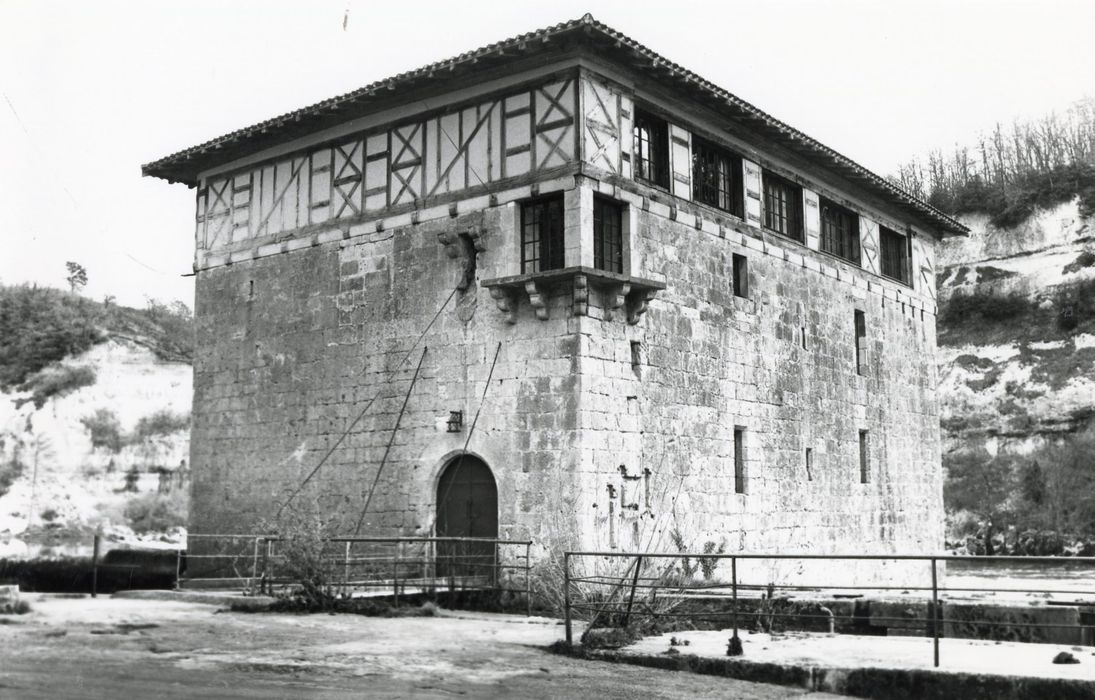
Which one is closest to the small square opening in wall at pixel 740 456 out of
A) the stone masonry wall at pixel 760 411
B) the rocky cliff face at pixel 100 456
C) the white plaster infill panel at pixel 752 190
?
the stone masonry wall at pixel 760 411

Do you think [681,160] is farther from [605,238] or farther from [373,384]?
[373,384]

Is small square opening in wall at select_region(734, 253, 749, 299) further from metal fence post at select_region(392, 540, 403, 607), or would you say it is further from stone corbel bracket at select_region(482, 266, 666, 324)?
metal fence post at select_region(392, 540, 403, 607)

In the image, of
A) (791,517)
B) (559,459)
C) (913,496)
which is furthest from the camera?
(913,496)

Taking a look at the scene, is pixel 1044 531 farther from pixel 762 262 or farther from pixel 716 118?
pixel 716 118

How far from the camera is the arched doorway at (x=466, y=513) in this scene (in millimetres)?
15562

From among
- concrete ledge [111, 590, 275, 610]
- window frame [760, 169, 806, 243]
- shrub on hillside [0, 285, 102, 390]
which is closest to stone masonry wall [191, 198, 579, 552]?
concrete ledge [111, 590, 275, 610]

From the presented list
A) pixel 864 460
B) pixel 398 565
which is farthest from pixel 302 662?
pixel 864 460

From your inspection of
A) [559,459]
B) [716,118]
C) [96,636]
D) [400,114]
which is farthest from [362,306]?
[96,636]

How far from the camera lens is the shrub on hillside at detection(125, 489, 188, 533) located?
108 ft

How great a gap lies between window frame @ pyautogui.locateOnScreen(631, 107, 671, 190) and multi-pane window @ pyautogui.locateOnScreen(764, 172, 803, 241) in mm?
3261

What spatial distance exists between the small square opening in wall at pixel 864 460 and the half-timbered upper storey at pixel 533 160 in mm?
3857

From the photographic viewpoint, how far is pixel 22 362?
124 ft

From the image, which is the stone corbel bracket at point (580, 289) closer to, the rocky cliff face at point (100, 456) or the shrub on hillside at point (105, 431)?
the rocky cliff face at point (100, 456)

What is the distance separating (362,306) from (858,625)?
9.06m
